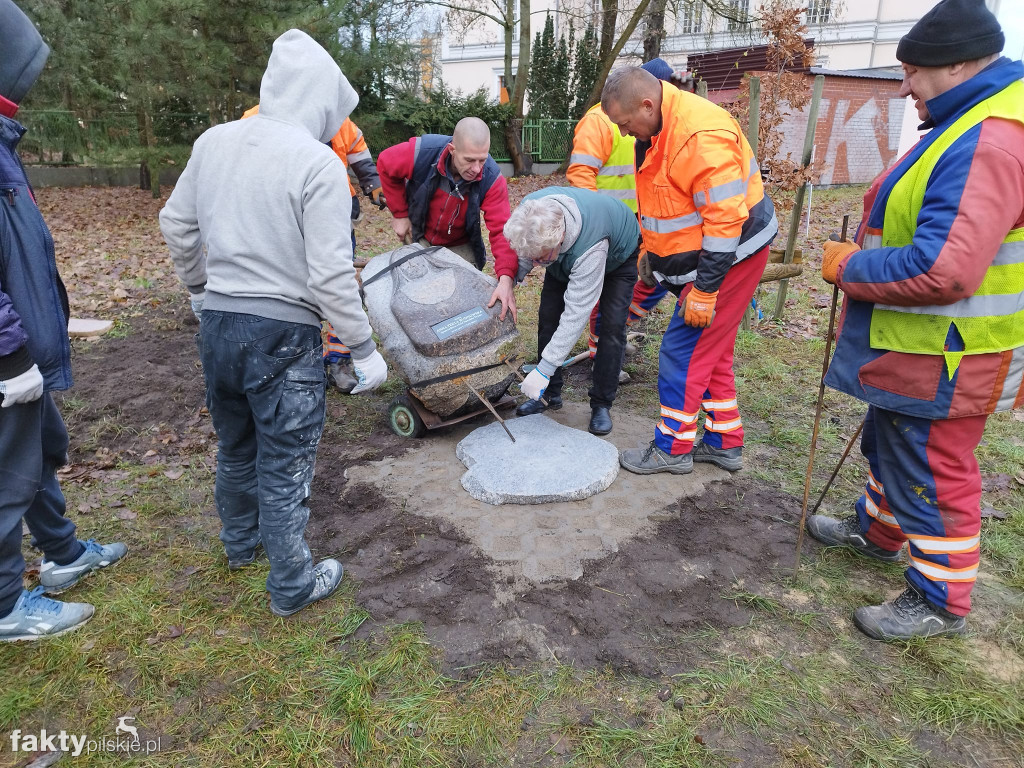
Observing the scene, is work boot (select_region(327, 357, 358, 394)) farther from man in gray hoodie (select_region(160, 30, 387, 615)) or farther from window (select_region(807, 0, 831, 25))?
window (select_region(807, 0, 831, 25))

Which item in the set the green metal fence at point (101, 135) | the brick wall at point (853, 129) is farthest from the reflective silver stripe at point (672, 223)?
the brick wall at point (853, 129)

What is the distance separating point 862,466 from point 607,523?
69.4 inches

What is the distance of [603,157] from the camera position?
4.90m

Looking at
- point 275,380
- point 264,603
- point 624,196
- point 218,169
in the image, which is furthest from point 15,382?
point 624,196

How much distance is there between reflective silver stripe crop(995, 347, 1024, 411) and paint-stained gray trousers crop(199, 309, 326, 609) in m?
2.52

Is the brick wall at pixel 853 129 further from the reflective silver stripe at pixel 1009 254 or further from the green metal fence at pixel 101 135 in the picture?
the reflective silver stripe at pixel 1009 254

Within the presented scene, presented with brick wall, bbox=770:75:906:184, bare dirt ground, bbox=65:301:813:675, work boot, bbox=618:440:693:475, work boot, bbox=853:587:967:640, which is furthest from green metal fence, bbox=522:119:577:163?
work boot, bbox=853:587:967:640

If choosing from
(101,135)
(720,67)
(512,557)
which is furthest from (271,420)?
(720,67)

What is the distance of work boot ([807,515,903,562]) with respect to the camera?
3020mm

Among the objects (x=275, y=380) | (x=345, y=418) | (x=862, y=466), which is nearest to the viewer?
(x=275, y=380)

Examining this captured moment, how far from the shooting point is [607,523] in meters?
3.26

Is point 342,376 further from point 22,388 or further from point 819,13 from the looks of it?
point 819,13

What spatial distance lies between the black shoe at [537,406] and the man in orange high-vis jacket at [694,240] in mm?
875

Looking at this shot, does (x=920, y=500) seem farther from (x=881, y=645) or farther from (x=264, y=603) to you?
(x=264, y=603)
